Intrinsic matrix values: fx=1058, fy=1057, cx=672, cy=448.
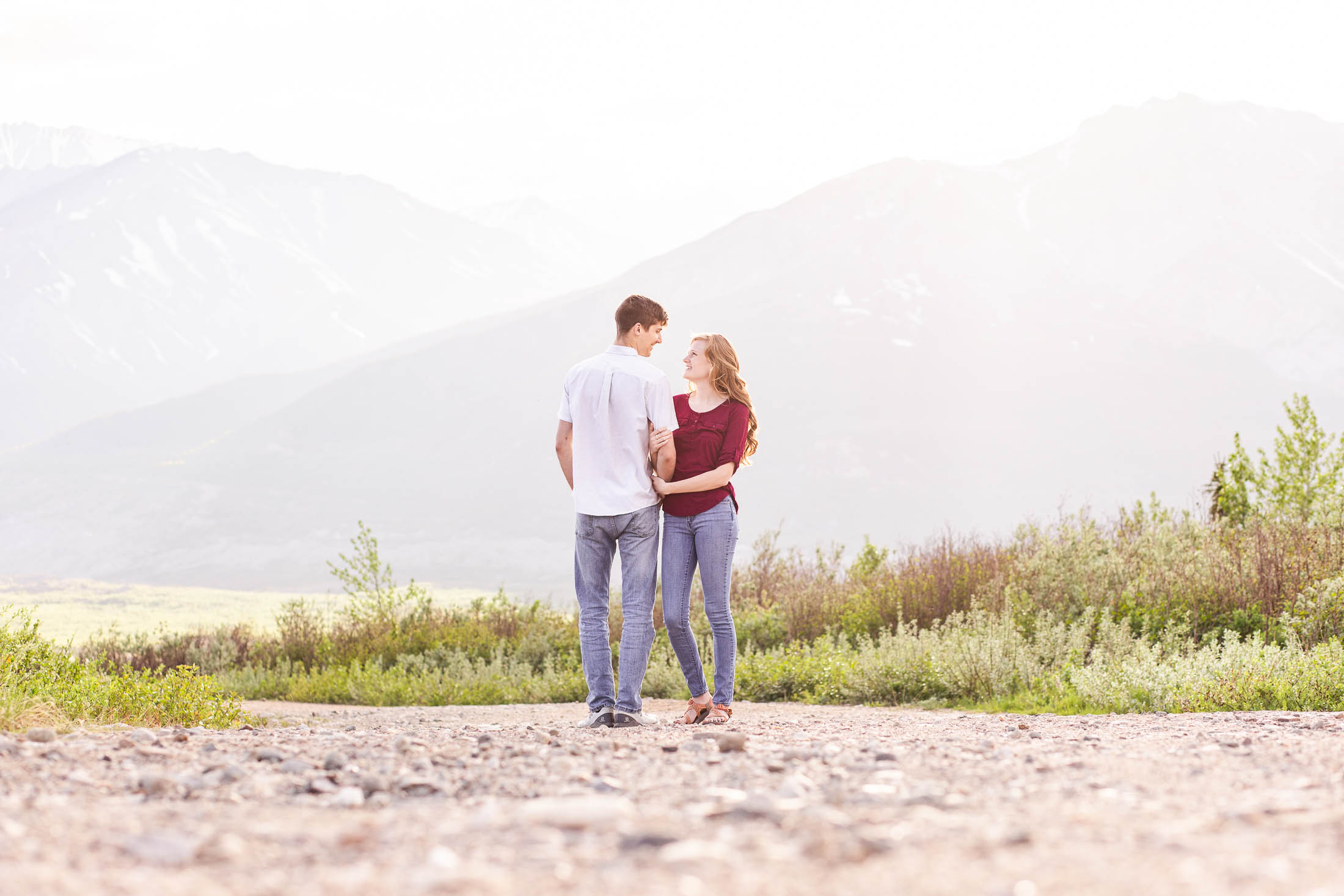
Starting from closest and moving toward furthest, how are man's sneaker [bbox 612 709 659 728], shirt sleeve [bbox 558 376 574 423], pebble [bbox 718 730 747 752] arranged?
pebble [bbox 718 730 747 752] → man's sneaker [bbox 612 709 659 728] → shirt sleeve [bbox 558 376 574 423]

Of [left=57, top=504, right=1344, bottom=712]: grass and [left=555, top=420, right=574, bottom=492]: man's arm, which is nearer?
[left=555, top=420, right=574, bottom=492]: man's arm

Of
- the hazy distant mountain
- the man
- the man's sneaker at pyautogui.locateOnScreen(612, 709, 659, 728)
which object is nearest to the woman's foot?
the man

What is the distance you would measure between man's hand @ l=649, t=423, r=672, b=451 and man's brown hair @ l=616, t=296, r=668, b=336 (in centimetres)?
58

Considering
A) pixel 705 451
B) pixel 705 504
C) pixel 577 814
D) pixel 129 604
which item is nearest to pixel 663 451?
pixel 705 451

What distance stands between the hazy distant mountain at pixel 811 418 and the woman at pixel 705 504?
8136 centimetres

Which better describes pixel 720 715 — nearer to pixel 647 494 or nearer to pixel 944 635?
pixel 647 494

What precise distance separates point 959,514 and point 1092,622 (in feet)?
342

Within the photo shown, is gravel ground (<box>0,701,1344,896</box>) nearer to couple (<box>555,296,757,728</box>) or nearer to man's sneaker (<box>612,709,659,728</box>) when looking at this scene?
man's sneaker (<box>612,709,659,728</box>)

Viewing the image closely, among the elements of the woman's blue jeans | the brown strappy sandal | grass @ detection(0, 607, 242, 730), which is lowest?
the brown strappy sandal

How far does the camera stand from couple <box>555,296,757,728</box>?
5.67m

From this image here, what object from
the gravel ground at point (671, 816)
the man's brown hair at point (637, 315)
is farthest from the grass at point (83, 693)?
the man's brown hair at point (637, 315)

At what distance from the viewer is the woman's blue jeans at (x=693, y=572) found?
19.2ft

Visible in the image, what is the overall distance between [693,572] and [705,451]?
68 centimetres

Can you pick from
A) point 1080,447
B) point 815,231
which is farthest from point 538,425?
point 815,231
